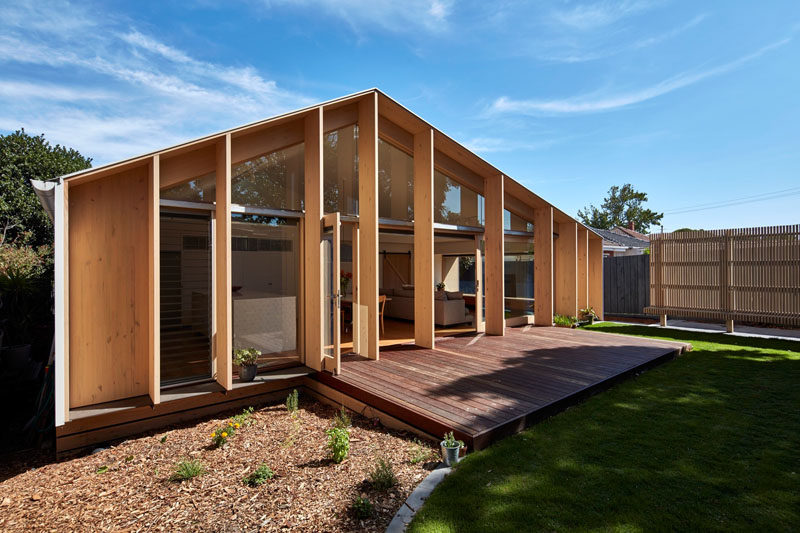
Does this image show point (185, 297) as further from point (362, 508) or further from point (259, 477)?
point (362, 508)

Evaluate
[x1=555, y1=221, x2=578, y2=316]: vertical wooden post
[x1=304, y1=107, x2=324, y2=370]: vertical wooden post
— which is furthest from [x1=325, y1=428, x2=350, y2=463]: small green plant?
[x1=555, y1=221, x2=578, y2=316]: vertical wooden post

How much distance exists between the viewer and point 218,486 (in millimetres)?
3326

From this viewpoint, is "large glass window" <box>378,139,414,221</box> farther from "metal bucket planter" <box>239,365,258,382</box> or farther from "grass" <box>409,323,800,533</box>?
"grass" <box>409,323,800,533</box>

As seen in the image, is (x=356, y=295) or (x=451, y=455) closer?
(x=451, y=455)

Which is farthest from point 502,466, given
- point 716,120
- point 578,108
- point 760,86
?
point 716,120

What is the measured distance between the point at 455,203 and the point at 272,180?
4212 mm

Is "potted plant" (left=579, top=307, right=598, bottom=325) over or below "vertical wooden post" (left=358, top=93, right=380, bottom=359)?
below

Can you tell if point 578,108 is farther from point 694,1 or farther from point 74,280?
point 74,280

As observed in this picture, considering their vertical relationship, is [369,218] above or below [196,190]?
below

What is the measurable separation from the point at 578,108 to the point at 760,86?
22.5ft

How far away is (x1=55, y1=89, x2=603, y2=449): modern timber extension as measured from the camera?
4.40 m

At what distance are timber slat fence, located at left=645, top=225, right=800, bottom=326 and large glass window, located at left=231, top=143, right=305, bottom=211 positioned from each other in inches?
387

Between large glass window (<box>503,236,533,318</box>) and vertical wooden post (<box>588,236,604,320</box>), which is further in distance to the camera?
vertical wooden post (<box>588,236,604,320</box>)

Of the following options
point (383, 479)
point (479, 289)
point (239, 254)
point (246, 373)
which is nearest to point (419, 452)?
point (383, 479)
